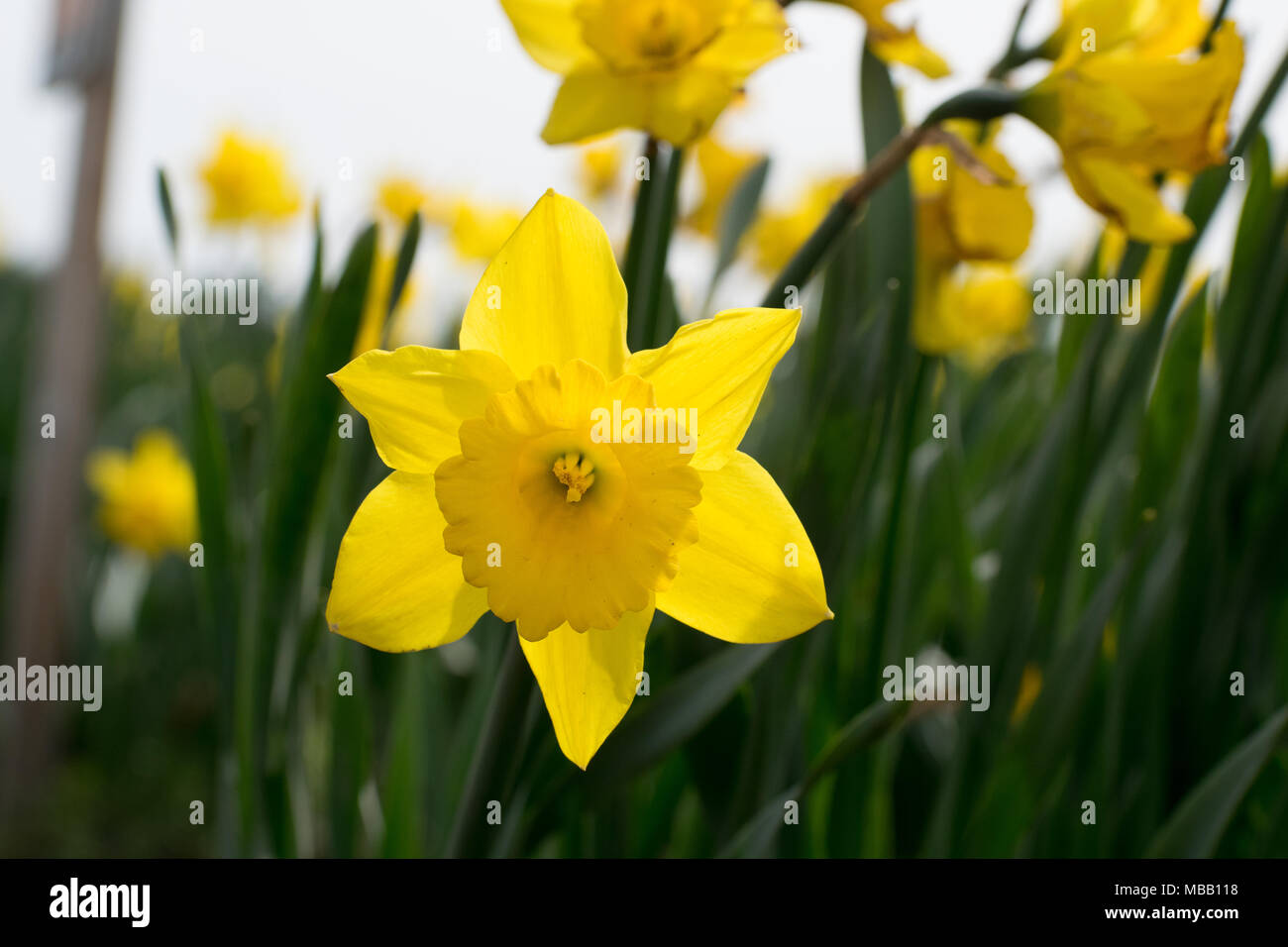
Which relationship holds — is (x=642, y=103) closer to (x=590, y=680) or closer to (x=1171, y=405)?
(x=590, y=680)

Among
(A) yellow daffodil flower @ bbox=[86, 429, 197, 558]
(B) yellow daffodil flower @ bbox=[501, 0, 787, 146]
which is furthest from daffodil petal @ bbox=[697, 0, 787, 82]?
(A) yellow daffodil flower @ bbox=[86, 429, 197, 558]

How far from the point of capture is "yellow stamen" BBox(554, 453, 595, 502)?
480 millimetres

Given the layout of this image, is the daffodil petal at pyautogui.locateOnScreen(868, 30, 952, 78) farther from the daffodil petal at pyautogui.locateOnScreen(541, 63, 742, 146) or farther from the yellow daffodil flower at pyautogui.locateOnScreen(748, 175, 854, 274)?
the yellow daffodil flower at pyautogui.locateOnScreen(748, 175, 854, 274)

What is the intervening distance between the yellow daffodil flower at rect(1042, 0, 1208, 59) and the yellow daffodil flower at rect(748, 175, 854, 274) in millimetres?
1156

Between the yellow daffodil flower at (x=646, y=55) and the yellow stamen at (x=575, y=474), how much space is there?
189 mm

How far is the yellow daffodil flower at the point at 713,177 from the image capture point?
1.27 meters

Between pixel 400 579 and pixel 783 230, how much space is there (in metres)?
1.76

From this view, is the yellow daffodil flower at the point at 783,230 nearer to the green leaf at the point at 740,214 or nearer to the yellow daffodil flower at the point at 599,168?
the yellow daffodil flower at the point at 599,168

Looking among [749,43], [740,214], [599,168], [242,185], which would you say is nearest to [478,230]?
[599,168]

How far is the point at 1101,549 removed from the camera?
980 millimetres

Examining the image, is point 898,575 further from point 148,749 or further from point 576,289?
point 148,749

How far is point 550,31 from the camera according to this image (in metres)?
0.56
